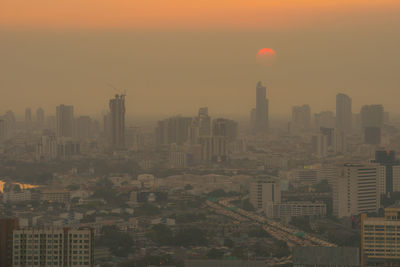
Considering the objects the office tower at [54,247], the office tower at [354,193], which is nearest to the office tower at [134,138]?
the office tower at [354,193]

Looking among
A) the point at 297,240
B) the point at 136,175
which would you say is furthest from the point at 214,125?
the point at 297,240

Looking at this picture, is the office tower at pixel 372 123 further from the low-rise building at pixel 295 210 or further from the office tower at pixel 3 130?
the office tower at pixel 3 130

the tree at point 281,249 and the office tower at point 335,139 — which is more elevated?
the office tower at point 335,139

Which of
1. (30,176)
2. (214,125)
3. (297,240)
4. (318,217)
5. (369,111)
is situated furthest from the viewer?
(214,125)

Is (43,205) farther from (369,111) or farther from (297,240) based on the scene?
(369,111)

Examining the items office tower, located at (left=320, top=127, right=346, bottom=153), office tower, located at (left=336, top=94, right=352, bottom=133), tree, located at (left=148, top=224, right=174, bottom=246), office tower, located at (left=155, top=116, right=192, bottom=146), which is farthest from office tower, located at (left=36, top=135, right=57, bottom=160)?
tree, located at (left=148, top=224, right=174, bottom=246)
